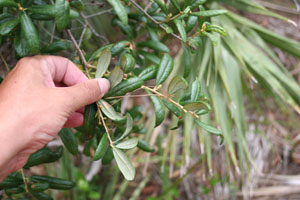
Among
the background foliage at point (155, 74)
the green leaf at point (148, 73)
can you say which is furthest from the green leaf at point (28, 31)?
the green leaf at point (148, 73)

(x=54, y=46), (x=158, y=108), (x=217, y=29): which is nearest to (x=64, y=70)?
(x=54, y=46)

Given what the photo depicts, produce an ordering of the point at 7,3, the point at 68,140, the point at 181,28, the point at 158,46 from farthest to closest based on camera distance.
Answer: the point at 158,46 → the point at 68,140 → the point at 181,28 → the point at 7,3

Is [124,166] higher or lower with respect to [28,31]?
lower

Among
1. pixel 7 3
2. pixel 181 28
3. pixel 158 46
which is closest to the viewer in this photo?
pixel 7 3

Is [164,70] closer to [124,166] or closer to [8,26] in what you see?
[124,166]

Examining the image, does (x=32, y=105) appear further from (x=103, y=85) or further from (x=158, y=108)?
(x=158, y=108)

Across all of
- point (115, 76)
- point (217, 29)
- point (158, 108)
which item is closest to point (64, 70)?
point (115, 76)

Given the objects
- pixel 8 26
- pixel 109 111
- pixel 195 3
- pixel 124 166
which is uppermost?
pixel 8 26

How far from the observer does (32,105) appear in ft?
2.08

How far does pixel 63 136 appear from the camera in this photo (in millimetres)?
829

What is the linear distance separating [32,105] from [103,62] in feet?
0.61

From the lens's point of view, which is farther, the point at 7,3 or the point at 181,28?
the point at 181,28

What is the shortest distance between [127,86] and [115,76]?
0.13 ft

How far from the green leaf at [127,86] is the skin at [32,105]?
26 mm
